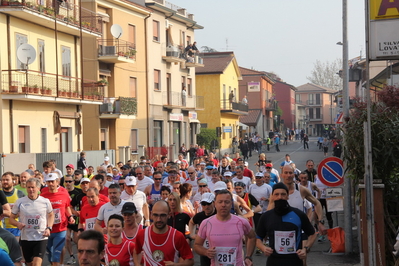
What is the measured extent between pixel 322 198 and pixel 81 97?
692 inches

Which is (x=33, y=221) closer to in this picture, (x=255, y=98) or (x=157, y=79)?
(x=157, y=79)

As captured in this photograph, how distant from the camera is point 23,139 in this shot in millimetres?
26875

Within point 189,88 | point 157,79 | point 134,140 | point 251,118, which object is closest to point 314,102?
point 251,118

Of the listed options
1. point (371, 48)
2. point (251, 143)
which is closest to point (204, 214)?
point (371, 48)

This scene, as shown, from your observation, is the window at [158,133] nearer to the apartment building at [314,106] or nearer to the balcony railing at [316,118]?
the apartment building at [314,106]

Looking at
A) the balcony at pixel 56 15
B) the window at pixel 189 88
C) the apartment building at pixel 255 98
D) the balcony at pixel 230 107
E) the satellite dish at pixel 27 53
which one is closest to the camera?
the balcony at pixel 56 15

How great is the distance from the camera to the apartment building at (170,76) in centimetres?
4194

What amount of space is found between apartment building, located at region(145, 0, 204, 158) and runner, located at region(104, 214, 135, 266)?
106ft

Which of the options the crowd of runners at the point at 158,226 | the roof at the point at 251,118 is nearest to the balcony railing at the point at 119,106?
the crowd of runners at the point at 158,226

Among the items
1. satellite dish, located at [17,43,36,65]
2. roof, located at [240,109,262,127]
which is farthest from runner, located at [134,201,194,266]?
roof, located at [240,109,262,127]

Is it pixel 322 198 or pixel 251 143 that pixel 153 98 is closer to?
pixel 251 143

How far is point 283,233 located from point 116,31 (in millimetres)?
29370

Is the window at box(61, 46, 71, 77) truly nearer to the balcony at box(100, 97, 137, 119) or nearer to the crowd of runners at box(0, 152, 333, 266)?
the balcony at box(100, 97, 137, 119)

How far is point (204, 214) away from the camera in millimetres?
8867
